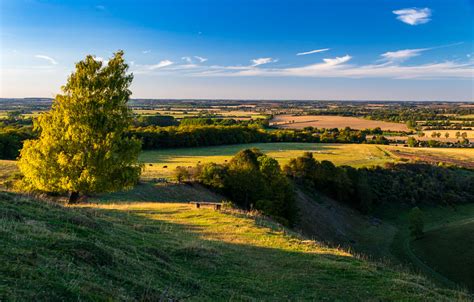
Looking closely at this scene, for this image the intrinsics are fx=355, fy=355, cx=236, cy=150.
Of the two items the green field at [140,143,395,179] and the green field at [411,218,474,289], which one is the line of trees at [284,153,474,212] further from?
the green field at [411,218,474,289]

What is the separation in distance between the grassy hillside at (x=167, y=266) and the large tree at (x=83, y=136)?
6022 mm

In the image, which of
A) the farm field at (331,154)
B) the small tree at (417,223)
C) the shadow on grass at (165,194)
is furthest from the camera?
the farm field at (331,154)

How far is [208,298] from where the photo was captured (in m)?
10.4

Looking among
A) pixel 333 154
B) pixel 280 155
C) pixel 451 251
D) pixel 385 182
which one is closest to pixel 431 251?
pixel 451 251

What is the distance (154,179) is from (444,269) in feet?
138

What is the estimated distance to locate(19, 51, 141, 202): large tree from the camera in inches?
942

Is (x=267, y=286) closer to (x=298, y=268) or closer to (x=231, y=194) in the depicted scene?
(x=298, y=268)

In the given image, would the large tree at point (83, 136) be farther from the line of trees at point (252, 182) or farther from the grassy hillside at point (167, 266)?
the line of trees at point (252, 182)

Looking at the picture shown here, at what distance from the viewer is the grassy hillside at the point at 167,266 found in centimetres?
814

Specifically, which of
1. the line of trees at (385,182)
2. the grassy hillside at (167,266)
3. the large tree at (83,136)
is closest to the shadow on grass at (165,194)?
the large tree at (83,136)

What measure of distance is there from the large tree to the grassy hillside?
6022 mm

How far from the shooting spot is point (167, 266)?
12.5 m

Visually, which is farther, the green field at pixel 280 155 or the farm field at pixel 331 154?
the farm field at pixel 331 154

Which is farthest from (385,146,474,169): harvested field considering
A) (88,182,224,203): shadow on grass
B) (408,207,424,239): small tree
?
(88,182,224,203): shadow on grass
